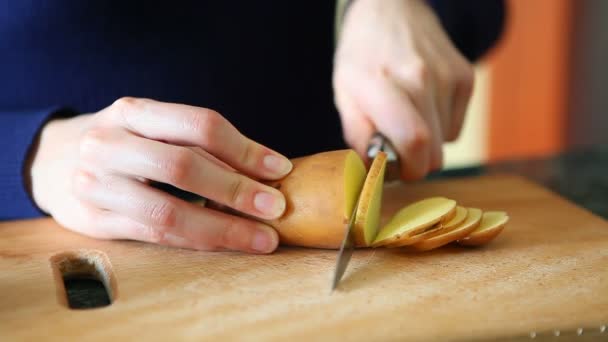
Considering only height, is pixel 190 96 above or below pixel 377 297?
above

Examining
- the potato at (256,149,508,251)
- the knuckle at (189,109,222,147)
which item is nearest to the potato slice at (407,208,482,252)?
the potato at (256,149,508,251)

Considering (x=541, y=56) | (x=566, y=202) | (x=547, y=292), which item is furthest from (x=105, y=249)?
(x=541, y=56)

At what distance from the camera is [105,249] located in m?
1.02

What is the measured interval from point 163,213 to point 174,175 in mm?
67

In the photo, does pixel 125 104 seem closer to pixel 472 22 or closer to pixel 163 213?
pixel 163 213

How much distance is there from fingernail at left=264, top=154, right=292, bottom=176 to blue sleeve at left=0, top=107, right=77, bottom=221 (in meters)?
0.42

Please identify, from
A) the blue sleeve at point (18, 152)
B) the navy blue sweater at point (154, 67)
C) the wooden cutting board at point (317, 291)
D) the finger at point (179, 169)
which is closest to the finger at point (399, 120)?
the navy blue sweater at point (154, 67)

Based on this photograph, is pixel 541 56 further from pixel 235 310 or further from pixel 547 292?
pixel 235 310

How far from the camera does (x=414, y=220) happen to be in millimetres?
993

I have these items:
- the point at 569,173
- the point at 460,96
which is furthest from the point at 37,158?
the point at 569,173

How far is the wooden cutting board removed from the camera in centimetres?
76

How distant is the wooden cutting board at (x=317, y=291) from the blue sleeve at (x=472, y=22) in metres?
0.66

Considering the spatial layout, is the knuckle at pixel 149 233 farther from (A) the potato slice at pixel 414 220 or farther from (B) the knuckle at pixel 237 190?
(A) the potato slice at pixel 414 220

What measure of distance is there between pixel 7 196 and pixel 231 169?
1.46 feet
